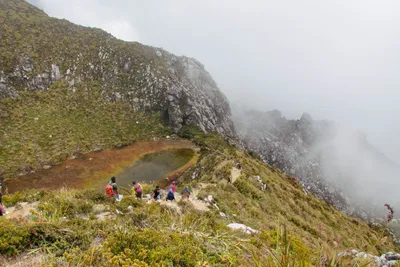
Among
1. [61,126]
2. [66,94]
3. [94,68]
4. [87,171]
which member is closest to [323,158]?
[94,68]

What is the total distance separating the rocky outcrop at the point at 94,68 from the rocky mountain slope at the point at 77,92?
0.67 feet

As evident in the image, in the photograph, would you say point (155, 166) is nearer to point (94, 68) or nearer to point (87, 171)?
point (87, 171)

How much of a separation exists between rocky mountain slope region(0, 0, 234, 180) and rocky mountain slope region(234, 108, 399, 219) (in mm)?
41504

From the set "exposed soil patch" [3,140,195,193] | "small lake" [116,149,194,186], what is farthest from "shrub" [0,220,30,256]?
"small lake" [116,149,194,186]

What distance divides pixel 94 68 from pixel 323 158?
12562 centimetres

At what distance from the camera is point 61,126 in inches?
1857

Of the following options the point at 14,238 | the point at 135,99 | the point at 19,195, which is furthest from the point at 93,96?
the point at 14,238

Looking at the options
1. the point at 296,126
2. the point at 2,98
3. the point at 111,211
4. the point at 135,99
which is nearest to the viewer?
the point at 111,211

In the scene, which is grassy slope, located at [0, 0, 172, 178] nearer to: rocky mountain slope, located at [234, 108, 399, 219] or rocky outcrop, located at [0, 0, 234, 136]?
rocky outcrop, located at [0, 0, 234, 136]

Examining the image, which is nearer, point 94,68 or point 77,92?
point 77,92

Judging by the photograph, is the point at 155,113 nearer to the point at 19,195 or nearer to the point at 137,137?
the point at 137,137

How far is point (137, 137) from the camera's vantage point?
A: 53656 mm

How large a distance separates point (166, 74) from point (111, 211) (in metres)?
64.5

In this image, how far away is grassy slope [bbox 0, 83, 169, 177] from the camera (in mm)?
38469
